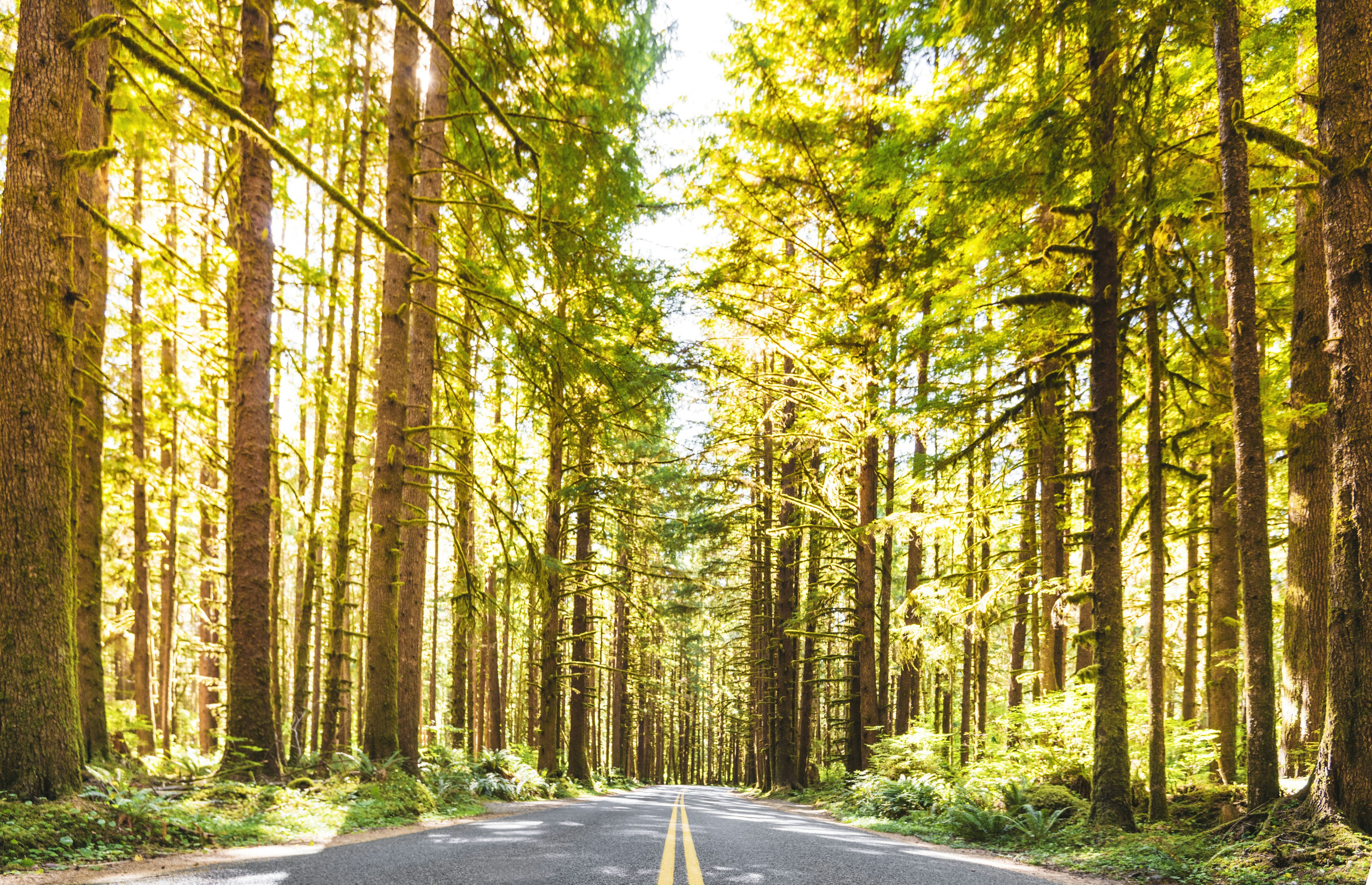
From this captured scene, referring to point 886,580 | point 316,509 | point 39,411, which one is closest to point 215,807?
point 39,411

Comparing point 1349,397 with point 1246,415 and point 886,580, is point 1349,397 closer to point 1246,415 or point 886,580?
point 1246,415

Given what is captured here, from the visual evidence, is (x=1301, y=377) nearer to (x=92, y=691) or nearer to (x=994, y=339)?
(x=994, y=339)

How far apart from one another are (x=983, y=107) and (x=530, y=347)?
23.0 ft

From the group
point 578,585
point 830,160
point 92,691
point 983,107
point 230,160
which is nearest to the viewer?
point 230,160

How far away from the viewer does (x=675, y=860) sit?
536 cm

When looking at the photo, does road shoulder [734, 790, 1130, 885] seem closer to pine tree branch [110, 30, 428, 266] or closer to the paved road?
the paved road

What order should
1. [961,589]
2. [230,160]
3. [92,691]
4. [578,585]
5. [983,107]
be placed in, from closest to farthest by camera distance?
1. [230,160]
2. [92,691]
3. [983,107]
4. [961,589]
5. [578,585]

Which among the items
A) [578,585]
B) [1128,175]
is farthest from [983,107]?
[578,585]

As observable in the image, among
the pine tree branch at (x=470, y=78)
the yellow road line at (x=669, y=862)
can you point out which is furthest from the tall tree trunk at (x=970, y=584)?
the pine tree branch at (x=470, y=78)

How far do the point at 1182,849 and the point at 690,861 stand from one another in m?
4.81

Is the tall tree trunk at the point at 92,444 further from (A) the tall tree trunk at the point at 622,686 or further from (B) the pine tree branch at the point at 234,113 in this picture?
(A) the tall tree trunk at the point at 622,686

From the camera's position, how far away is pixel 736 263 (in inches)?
576

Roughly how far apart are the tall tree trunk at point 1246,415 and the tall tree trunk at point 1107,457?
1.04m

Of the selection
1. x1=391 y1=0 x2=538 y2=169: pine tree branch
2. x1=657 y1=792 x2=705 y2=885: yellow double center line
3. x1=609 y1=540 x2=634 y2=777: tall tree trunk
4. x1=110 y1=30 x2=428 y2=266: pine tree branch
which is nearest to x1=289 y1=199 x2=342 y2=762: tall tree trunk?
x1=391 y1=0 x2=538 y2=169: pine tree branch
